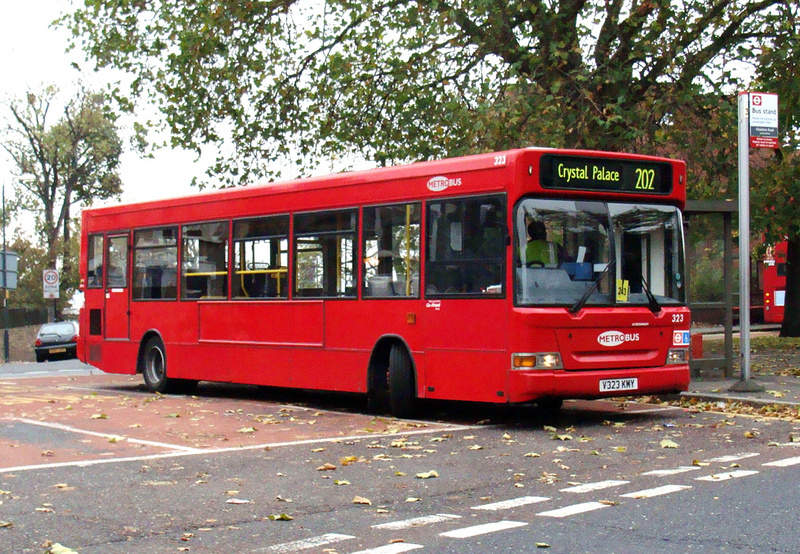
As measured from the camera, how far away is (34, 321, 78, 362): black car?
4003cm

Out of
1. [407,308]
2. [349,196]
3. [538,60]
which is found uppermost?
[538,60]

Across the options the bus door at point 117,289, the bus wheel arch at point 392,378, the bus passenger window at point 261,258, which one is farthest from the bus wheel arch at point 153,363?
the bus wheel arch at point 392,378

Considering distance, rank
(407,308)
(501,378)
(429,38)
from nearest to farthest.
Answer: (501,378)
(407,308)
(429,38)

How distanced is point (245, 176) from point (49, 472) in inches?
669

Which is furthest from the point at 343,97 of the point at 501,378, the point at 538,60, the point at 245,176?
the point at 501,378

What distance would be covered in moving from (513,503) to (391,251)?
6.62m

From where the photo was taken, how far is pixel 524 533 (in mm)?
7172

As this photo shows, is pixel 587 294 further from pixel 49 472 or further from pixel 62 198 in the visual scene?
pixel 62 198

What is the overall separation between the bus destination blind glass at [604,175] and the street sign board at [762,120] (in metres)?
2.59

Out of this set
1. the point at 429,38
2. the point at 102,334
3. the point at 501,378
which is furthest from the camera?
the point at 429,38

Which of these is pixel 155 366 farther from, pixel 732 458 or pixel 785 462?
pixel 785 462

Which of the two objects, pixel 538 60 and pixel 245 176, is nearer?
pixel 538 60

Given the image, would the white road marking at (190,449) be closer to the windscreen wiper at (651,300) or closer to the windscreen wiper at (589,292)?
the windscreen wiper at (589,292)

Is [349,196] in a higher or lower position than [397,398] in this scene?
higher
